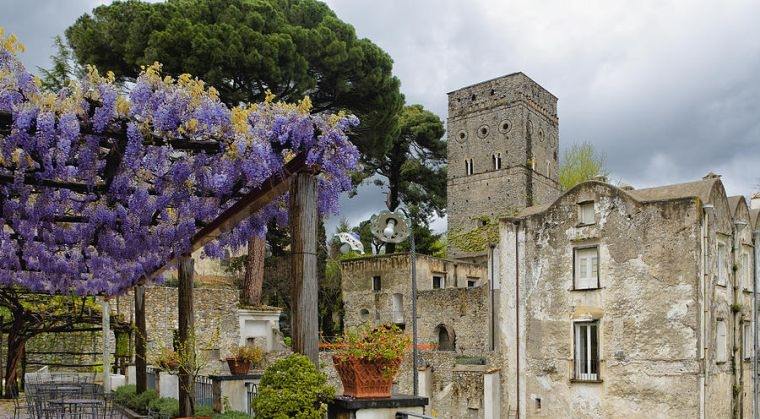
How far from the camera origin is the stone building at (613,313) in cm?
1948

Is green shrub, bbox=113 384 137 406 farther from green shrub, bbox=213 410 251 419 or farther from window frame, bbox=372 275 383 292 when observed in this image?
window frame, bbox=372 275 383 292

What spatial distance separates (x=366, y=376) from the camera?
19.8 ft

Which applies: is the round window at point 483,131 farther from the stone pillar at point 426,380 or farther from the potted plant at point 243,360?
the potted plant at point 243,360

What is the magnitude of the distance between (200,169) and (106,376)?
7.80 metres

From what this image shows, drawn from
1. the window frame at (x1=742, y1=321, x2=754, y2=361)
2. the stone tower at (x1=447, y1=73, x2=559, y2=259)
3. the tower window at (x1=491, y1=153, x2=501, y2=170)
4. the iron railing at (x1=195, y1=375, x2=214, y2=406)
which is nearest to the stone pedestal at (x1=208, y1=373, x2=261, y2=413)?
the iron railing at (x1=195, y1=375, x2=214, y2=406)

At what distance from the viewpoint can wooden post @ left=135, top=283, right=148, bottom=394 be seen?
41.2 ft

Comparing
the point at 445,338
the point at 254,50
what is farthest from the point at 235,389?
the point at 445,338

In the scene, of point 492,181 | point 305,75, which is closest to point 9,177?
point 305,75

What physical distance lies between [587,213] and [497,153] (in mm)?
29847

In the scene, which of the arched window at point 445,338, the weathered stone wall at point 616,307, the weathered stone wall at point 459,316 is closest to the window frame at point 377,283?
the weathered stone wall at point 459,316

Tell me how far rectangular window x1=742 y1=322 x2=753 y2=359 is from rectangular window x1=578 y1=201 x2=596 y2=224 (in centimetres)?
540

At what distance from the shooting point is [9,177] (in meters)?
6.80

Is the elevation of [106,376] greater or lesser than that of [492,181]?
lesser

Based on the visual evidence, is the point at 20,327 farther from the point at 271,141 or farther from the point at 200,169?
the point at 271,141
